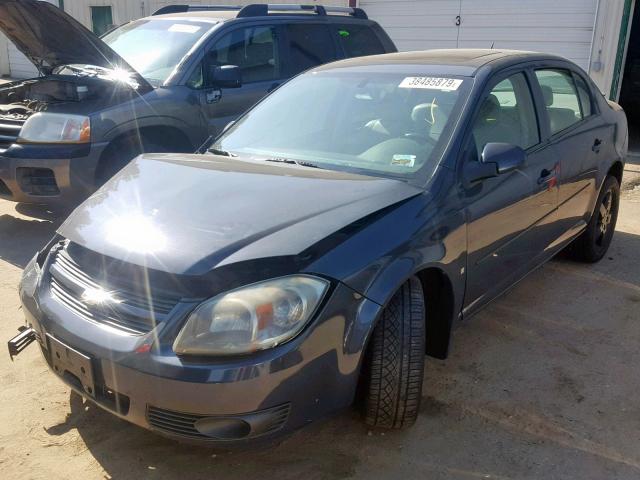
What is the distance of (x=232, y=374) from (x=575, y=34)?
351 inches

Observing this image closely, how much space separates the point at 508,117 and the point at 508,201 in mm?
564

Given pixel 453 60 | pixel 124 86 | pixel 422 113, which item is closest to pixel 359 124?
pixel 422 113

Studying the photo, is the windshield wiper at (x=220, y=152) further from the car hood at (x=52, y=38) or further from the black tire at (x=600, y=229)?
the black tire at (x=600, y=229)

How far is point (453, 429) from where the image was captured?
112 inches

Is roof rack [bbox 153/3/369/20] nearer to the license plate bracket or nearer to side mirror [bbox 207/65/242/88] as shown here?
side mirror [bbox 207/65/242/88]

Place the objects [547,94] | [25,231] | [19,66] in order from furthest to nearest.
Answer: [19,66] < [25,231] < [547,94]

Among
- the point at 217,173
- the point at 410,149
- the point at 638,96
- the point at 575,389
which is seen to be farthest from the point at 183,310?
the point at 638,96

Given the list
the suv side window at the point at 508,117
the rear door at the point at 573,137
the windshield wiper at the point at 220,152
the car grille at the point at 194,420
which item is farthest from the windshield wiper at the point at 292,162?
the rear door at the point at 573,137

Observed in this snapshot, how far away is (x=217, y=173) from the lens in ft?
9.89

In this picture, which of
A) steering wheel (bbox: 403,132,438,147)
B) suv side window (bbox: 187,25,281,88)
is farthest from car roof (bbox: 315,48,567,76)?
suv side window (bbox: 187,25,281,88)

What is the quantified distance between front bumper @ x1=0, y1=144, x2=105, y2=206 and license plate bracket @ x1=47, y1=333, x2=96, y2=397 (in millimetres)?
2593

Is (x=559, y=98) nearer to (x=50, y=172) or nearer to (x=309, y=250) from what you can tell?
(x=309, y=250)

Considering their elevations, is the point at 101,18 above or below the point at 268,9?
below

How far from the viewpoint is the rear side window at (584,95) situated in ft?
14.8
